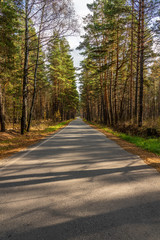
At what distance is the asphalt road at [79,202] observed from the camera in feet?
7.18

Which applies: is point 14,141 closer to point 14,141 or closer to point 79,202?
point 14,141

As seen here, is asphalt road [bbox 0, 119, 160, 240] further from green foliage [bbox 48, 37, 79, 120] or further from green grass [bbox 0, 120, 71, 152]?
green foliage [bbox 48, 37, 79, 120]

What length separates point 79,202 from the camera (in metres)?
2.95

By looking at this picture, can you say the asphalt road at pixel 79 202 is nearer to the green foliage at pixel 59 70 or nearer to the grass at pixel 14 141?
the grass at pixel 14 141

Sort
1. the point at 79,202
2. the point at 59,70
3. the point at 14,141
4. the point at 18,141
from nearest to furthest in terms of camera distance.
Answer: the point at 79,202, the point at 14,141, the point at 18,141, the point at 59,70

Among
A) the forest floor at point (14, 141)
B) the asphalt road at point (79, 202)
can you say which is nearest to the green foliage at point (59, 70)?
the forest floor at point (14, 141)

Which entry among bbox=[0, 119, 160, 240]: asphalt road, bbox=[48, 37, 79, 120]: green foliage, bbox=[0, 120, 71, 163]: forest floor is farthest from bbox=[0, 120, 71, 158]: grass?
bbox=[48, 37, 79, 120]: green foliage

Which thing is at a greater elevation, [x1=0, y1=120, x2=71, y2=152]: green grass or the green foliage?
the green foliage

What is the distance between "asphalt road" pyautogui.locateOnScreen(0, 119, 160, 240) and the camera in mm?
2188

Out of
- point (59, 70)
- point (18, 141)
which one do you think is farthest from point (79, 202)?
point (59, 70)

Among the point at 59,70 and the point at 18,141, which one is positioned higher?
the point at 59,70

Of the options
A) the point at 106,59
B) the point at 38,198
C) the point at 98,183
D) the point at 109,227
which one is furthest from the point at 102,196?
the point at 106,59

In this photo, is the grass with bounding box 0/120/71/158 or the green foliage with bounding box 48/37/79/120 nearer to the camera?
the grass with bounding box 0/120/71/158

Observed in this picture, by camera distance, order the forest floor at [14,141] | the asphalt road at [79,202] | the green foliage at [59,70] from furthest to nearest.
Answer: the green foliage at [59,70] < the forest floor at [14,141] < the asphalt road at [79,202]
